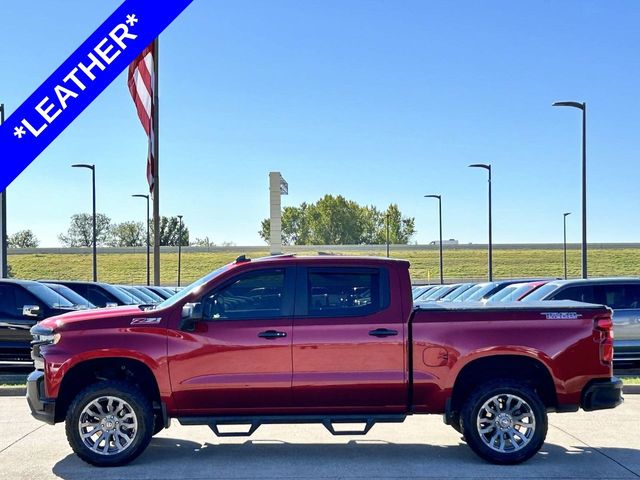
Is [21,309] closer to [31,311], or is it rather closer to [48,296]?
[48,296]

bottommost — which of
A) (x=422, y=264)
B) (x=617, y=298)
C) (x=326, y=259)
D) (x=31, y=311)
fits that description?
(x=422, y=264)

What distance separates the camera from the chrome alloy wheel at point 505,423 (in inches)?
299

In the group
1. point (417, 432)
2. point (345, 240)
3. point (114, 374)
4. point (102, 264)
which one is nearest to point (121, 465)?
point (114, 374)

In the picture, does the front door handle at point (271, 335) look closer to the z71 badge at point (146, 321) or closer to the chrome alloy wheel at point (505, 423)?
the z71 badge at point (146, 321)

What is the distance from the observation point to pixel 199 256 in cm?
9388

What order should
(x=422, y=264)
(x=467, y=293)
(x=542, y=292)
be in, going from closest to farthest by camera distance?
(x=542, y=292), (x=467, y=293), (x=422, y=264)

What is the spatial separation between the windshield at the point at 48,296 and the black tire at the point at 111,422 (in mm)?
7328

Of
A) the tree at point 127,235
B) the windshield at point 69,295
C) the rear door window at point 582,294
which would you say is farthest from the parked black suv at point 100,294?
the tree at point 127,235

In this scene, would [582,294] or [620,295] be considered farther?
[620,295]

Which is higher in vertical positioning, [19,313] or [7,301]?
[7,301]

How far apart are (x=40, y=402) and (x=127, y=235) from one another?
14112cm

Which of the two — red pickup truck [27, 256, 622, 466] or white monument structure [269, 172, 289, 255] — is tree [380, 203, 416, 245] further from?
red pickup truck [27, 256, 622, 466]

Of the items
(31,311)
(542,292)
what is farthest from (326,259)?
(542,292)

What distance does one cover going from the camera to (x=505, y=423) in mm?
7621
